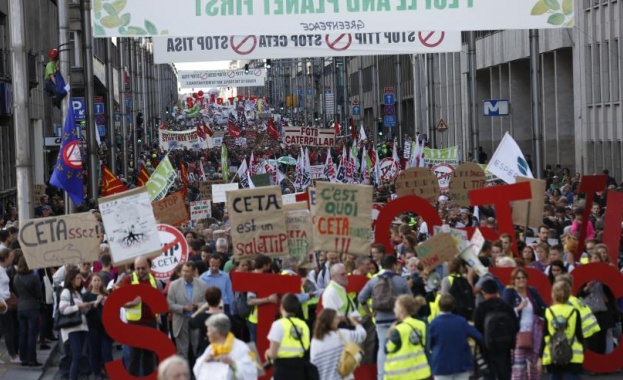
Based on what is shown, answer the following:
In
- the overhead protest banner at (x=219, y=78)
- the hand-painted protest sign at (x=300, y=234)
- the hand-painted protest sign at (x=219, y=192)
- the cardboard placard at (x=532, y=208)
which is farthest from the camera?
the overhead protest banner at (x=219, y=78)

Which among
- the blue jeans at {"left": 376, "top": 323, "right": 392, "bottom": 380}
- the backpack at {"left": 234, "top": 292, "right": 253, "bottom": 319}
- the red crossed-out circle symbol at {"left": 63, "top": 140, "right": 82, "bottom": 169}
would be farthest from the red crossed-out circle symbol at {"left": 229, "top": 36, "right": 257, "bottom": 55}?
the blue jeans at {"left": 376, "top": 323, "right": 392, "bottom": 380}

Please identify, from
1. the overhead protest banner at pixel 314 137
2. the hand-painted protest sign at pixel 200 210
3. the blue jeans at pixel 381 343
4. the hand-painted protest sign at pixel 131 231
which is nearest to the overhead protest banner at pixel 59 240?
the hand-painted protest sign at pixel 131 231

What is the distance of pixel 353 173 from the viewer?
41.5 m

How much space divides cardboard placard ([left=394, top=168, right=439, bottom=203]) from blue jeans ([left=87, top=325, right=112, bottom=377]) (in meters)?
9.40

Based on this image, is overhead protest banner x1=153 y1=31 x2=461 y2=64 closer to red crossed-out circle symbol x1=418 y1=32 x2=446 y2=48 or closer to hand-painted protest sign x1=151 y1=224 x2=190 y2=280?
red crossed-out circle symbol x1=418 y1=32 x2=446 y2=48

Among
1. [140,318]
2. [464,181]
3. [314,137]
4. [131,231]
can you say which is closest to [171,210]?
[464,181]

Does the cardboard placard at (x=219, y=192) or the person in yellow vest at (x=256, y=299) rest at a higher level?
the cardboard placard at (x=219, y=192)

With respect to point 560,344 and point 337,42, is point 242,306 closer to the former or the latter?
point 560,344

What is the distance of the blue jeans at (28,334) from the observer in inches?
711

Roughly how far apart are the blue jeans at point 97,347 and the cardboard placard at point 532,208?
5.65 metres

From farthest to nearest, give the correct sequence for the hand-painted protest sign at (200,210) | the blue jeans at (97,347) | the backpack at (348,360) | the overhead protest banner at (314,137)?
the overhead protest banner at (314,137) < the hand-painted protest sign at (200,210) < the blue jeans at (97,347) < the backpack at (348,360)

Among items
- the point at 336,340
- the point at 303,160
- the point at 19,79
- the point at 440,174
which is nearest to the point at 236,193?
the point at 336,340

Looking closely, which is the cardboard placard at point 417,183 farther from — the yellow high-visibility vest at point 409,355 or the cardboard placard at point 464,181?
the yellow high-visibility vest at point 409,355

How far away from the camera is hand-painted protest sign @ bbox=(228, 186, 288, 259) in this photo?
16.2 m
